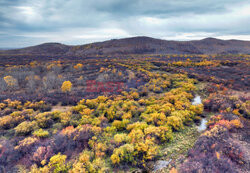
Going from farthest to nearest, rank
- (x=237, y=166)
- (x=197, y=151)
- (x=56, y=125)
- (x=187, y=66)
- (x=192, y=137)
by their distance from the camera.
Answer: (x=187, y=66) < (x=56, y=125) < (x=192, y=137) < (x=197, y=151) < (x=237, y=166)

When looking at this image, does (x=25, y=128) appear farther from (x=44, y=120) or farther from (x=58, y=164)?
(x=58, y=164)

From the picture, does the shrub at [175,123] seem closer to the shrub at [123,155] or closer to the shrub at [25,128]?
the shrub at [123,155]

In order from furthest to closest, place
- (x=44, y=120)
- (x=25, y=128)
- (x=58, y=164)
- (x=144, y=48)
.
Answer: (x=144, y=48) → (x=44, y=120) → (x=25, y=128) → (x=58, y=164)

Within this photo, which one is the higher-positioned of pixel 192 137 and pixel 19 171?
pixel 19 171

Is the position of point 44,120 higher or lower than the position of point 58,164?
higher

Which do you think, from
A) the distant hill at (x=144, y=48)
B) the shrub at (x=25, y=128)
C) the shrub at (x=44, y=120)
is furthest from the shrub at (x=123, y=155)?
the distant hill at (x=144, y=48)

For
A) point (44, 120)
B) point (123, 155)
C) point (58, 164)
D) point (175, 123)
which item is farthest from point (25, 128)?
point (175, 123)

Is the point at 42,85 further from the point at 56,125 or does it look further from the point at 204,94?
the point at 204,94

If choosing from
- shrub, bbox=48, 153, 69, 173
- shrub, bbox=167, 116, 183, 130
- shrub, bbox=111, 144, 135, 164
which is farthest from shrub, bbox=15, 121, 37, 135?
shrub, bbox=167, 116, 183, 130

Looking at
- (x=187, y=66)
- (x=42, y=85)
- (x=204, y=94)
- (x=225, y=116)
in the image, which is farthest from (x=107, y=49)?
(x=225, y=116)
